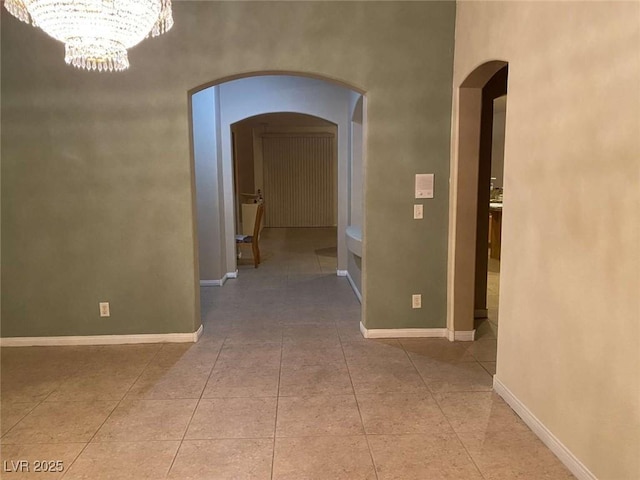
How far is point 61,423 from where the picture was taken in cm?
257

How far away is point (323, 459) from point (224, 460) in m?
0.48

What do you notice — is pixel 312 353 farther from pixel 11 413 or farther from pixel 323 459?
pixel 11 413

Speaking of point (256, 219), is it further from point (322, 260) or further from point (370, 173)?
point (370, 173)

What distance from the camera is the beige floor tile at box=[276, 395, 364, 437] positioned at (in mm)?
2467

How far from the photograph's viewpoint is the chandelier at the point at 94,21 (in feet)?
6.72

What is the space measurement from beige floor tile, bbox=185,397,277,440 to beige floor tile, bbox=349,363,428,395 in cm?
60

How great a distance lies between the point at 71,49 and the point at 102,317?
7.33 ft

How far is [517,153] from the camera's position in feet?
8.36

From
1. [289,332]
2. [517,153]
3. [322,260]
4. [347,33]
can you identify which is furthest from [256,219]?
[517,153]

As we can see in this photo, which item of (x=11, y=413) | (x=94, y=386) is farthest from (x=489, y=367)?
(x=11, y=413)

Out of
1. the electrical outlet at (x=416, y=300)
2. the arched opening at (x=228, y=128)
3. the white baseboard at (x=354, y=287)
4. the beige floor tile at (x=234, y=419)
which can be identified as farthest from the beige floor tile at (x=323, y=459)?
the arched opening at (x=228, y=128)

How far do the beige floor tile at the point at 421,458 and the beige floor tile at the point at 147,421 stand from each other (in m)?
1.06

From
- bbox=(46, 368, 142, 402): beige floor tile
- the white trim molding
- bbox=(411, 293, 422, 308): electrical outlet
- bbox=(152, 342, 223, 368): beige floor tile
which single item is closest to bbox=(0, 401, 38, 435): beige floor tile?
bbox=(46, 368, 142, 402): beige floor tile

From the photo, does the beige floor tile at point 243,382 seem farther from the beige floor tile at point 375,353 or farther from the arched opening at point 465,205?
the arched opening at point 465,205
